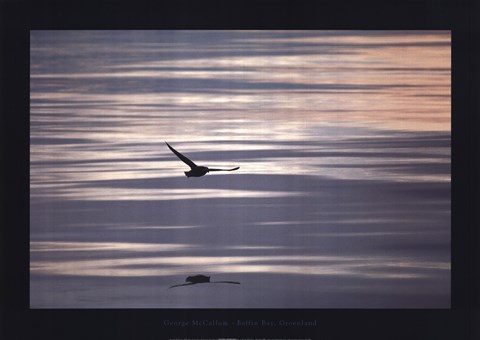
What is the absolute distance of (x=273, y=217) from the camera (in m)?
3.62

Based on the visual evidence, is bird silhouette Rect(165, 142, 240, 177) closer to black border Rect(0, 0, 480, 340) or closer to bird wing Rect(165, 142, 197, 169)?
bird wing Rect(165, 142, 197, 169)

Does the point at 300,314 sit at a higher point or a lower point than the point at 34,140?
lower

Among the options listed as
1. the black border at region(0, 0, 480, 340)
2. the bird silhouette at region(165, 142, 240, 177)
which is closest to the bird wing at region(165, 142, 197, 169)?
the bird silhouette at region(165, 142, 240, 177)

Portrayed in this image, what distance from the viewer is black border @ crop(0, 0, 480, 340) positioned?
361cm

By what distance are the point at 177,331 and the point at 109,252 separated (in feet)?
1.72

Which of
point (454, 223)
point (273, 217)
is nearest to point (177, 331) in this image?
point (273, 217)

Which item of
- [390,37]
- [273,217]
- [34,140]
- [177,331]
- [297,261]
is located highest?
[390,37]
